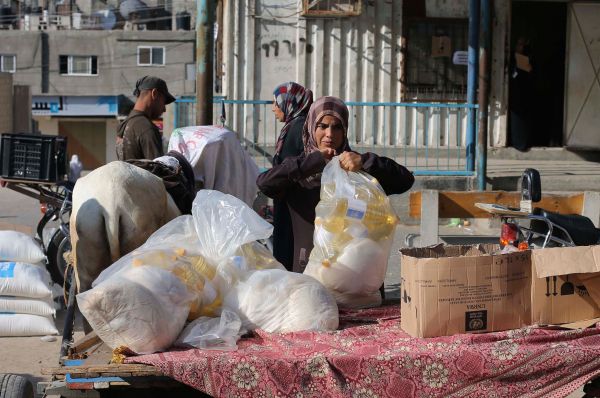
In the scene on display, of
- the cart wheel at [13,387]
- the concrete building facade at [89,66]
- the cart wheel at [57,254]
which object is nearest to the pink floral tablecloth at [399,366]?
the cart wheel at [13,387]

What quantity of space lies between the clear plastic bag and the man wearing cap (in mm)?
2552

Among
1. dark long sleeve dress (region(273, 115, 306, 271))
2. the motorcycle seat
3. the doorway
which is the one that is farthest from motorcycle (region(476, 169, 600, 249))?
the doorway

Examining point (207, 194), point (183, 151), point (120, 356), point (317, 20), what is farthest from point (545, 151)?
point (120, 356)

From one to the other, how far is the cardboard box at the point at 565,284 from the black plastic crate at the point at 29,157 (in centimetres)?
518

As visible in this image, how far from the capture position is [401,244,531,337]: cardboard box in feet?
12.2

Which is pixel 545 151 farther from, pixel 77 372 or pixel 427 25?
pixel 77 372

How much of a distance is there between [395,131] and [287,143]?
6807 millimetres

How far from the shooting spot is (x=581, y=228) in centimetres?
443

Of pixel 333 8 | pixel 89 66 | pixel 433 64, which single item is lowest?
pixel 433 64

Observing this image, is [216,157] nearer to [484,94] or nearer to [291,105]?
[291,105]

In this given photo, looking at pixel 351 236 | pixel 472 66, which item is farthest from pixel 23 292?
pixel 472 66

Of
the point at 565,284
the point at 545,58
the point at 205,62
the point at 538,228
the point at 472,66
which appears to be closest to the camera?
the point at 565,284

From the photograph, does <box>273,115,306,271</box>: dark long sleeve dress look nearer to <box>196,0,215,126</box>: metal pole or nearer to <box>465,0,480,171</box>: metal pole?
<box>196,0,215,126</box>: metal pole

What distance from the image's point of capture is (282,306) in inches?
155
